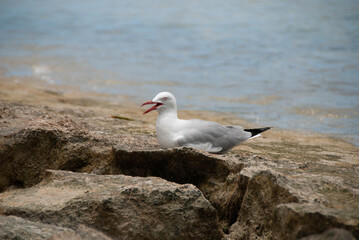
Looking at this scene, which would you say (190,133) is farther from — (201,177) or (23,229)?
(23,229)

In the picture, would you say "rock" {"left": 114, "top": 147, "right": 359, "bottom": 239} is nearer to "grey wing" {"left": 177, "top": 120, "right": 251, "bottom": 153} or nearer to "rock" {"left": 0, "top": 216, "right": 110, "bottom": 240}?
"grey wing" {"left": 177, "top": 120, "right": 251, "bottom": 153}

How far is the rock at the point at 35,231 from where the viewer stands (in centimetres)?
221

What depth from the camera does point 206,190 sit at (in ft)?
10.1

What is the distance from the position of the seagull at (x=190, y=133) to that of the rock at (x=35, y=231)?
1.69 m

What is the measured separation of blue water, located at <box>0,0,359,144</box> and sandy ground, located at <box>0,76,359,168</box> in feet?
1.35

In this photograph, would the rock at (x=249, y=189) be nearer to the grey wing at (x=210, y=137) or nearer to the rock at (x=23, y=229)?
the grey wing at (x=210, y=137)

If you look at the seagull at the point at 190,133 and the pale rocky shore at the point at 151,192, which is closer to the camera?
the pale rocky shore at the point at 151,192

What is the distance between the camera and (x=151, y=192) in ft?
8.70

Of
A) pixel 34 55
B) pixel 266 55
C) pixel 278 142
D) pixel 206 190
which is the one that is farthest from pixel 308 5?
pixel 206 190

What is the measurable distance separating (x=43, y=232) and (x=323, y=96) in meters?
6.57

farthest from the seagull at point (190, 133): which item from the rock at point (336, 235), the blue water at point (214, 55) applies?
the blue water at point (214, 55)

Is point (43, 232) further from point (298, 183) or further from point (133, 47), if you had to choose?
point (133, 47)

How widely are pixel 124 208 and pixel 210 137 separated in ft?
5.30

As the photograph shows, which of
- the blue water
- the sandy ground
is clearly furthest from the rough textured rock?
the blue water
